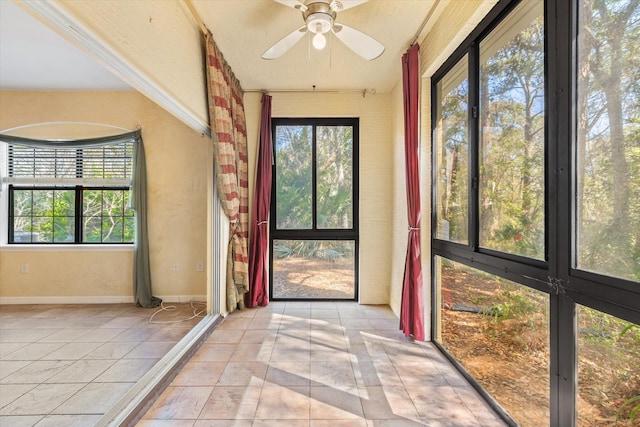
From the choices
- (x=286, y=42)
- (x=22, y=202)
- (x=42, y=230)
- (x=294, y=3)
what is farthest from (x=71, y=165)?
(x=294, y=3)

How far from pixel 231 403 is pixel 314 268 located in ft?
6.94

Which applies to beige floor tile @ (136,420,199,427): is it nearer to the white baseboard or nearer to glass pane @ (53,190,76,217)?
the white baseboard

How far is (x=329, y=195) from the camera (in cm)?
374

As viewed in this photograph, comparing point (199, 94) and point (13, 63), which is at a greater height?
point (13, 63)

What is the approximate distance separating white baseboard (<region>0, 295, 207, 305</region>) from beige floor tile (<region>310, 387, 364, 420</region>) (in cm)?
233

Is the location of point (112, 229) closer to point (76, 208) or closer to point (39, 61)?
point (76, 208)

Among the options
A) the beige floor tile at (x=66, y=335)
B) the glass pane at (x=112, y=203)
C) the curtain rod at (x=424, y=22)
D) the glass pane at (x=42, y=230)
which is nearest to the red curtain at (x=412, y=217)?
the curtain rod at (x=424, y=22)

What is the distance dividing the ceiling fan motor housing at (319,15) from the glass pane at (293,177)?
1970 mm

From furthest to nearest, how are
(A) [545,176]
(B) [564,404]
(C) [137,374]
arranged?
(C) [137,374] < (A) [545,176] < (B) [564,404]

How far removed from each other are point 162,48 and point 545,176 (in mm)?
2408

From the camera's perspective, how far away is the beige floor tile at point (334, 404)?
1.64 meters

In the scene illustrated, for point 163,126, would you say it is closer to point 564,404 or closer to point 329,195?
point 329,195

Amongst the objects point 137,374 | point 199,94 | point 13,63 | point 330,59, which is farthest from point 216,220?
point 13,63

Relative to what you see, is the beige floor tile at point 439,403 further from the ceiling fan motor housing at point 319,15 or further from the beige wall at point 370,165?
the ceiling fan motor housing at point 319,15
